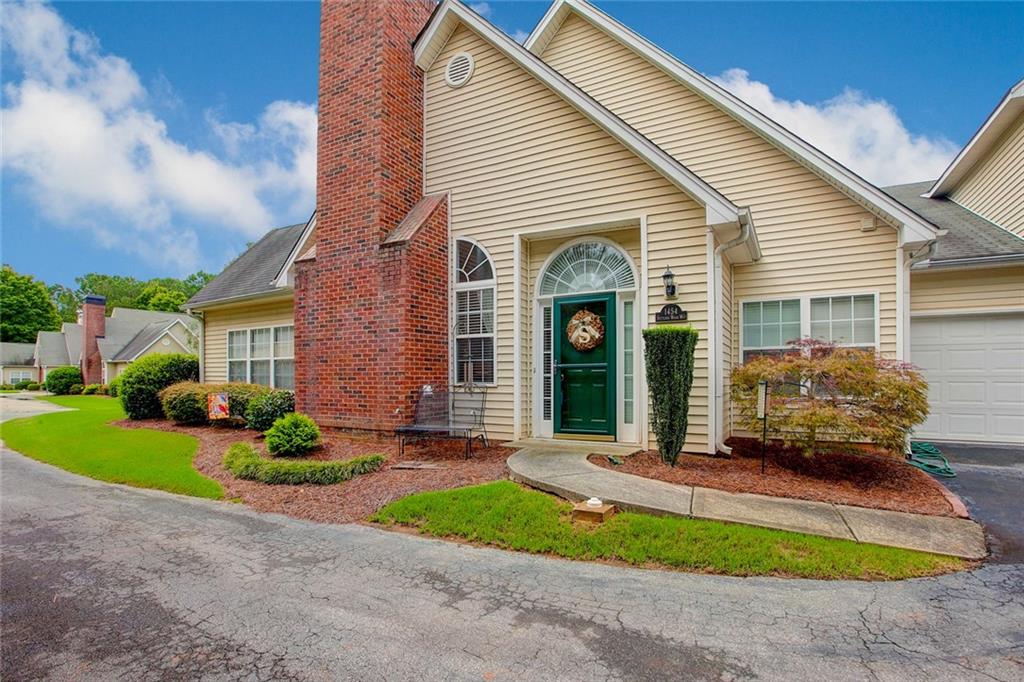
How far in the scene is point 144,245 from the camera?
56.1m

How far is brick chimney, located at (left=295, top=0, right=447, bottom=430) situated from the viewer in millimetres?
8078

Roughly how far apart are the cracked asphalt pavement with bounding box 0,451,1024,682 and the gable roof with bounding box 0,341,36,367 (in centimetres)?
6143

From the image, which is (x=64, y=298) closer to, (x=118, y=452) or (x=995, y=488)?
(x=118, y=452)

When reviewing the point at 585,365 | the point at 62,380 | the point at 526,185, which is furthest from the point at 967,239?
the point at 62,380

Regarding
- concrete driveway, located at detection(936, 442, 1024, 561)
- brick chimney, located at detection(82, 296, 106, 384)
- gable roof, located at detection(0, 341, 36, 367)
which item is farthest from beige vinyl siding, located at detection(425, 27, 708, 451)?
gable roof, located at detection(0, 341, 36, 367)

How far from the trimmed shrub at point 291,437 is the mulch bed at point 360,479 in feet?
0.74

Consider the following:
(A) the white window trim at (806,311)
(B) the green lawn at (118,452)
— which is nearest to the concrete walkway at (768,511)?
(A) the white window trim at (806,311)

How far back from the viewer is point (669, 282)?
7.19 m

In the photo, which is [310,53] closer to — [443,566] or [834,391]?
[443,566]

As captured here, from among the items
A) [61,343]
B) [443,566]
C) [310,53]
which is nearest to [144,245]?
[61,343]

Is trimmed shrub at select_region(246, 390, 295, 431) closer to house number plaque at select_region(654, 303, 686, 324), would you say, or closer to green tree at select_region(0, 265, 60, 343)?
house number plaque at select_region(654, 303, 686, 324)

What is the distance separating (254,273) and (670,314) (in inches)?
512

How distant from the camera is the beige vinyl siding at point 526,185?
725cm

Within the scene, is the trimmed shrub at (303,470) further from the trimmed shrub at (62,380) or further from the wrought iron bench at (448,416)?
the trimmed shrub at (62,380)
